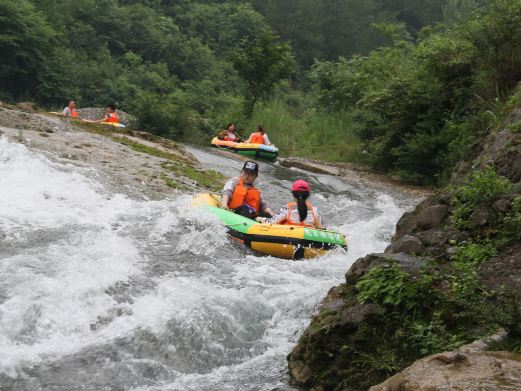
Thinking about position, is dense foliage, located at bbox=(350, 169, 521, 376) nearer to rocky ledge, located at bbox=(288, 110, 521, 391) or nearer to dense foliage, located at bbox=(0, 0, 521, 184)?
rocky ledge, located at bbox=(288, 110, 521, 391)

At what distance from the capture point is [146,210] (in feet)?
32.6

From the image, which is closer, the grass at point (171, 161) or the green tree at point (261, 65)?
the grass at point (171, 161)

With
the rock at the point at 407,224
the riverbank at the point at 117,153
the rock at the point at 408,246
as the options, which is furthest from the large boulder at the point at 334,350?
the riverbank at the point at 117,153

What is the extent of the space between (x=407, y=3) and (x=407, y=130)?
5447 centimetres

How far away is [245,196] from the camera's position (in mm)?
10180

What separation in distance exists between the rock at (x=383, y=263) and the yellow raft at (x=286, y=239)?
3096 millimetres

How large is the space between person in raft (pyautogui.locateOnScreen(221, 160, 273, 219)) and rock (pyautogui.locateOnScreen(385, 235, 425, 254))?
171 inches

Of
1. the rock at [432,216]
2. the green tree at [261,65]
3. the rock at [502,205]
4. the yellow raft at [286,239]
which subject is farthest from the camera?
the green tree at [261,65]

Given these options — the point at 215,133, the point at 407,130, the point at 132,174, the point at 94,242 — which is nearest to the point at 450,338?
the point at 94,242

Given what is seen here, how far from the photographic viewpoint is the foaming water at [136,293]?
503 cm

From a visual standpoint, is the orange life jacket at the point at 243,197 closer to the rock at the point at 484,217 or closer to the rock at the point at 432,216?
the rock at the point at 432,216

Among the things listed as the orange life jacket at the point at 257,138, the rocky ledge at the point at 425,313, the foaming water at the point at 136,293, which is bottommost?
the foaming water at the point at 136,293

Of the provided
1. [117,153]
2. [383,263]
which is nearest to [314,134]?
[117,153]

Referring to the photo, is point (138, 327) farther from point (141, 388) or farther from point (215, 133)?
point (215, 133)
